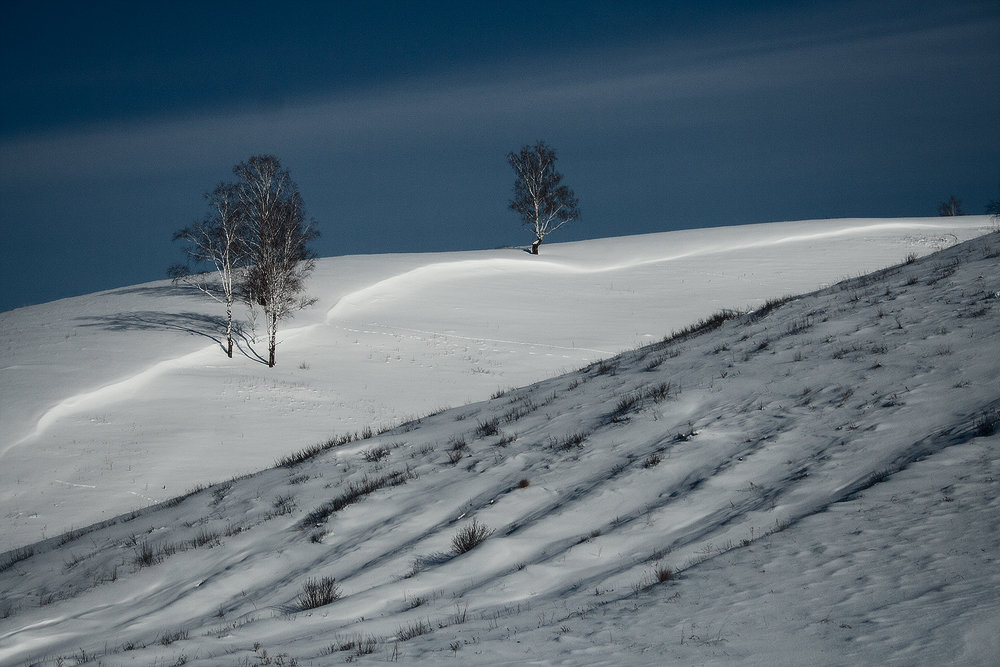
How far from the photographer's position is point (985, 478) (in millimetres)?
5906

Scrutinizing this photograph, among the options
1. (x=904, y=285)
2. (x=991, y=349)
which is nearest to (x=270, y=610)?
(x=991, y=349)

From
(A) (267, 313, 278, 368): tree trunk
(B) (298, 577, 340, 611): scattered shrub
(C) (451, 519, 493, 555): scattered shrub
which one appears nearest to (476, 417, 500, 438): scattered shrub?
(C) (451, 519, 493, 555): scattered shrub

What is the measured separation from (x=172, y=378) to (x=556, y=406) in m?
21.4

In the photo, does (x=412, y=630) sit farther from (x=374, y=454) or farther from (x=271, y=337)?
(x=271, y=337)

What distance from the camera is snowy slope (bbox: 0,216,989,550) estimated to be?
21172mm

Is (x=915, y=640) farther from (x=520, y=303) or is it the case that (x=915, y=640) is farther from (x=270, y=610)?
(x=520, y=303)

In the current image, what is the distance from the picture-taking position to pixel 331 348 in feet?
110

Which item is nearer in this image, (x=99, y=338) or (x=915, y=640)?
(x=915, y=640)

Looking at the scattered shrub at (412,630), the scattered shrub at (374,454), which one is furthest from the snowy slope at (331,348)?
the scattered shrub at (412,630)

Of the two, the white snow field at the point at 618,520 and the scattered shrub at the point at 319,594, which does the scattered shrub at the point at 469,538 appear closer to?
the white snow field at the point at 618,520

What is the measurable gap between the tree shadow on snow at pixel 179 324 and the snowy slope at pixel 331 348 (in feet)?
0.53

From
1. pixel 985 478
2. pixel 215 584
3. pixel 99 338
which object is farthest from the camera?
pixel 99 338

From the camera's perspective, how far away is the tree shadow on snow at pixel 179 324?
33.6 m

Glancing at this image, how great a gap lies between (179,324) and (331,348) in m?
8.08
